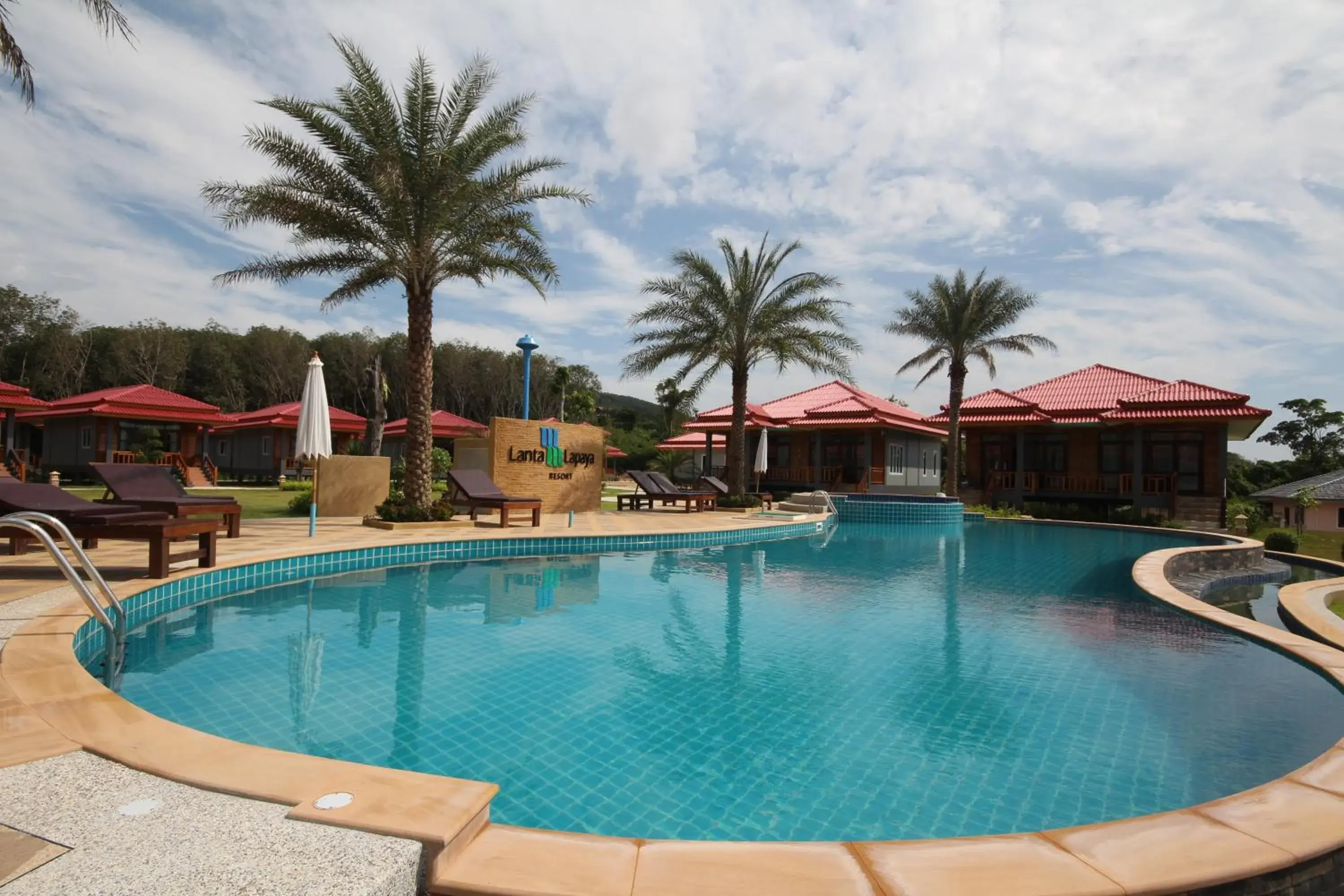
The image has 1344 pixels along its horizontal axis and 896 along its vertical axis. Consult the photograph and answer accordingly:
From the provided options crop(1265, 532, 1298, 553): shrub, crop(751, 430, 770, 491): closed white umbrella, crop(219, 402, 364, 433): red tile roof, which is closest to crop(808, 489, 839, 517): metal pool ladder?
crop(751, 430, 770, 491): closed white umbrella

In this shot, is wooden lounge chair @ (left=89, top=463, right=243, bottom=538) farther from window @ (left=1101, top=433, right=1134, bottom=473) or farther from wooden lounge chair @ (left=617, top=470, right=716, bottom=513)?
window @ (left=1101, top=433, right=1134, bottom=473)

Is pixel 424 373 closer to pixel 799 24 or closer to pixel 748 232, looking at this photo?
pixel 799 24

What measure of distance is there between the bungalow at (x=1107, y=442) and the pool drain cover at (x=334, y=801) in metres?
25.7

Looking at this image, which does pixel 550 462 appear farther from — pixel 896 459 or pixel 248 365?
pixel 248 365

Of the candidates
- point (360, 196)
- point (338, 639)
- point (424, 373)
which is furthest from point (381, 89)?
point (338, 639)

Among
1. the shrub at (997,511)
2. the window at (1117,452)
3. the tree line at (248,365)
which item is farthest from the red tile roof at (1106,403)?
the tree line at (248,365)

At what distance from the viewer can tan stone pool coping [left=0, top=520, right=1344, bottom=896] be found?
1876 millimetres

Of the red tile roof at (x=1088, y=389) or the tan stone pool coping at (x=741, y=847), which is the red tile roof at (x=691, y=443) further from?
the tan stone pool coping at (x=741, y=847)

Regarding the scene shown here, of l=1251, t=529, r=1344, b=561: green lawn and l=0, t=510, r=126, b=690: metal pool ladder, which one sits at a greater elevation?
l=0, t=510, r=126, b=690: metal pool ladder

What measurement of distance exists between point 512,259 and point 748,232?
29.5ft

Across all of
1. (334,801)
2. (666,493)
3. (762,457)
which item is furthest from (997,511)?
(334,801)

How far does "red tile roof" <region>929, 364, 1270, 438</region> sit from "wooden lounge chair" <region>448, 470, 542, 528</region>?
63.6ft

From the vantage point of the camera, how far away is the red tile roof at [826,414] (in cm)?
2472

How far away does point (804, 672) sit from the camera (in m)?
5.16
